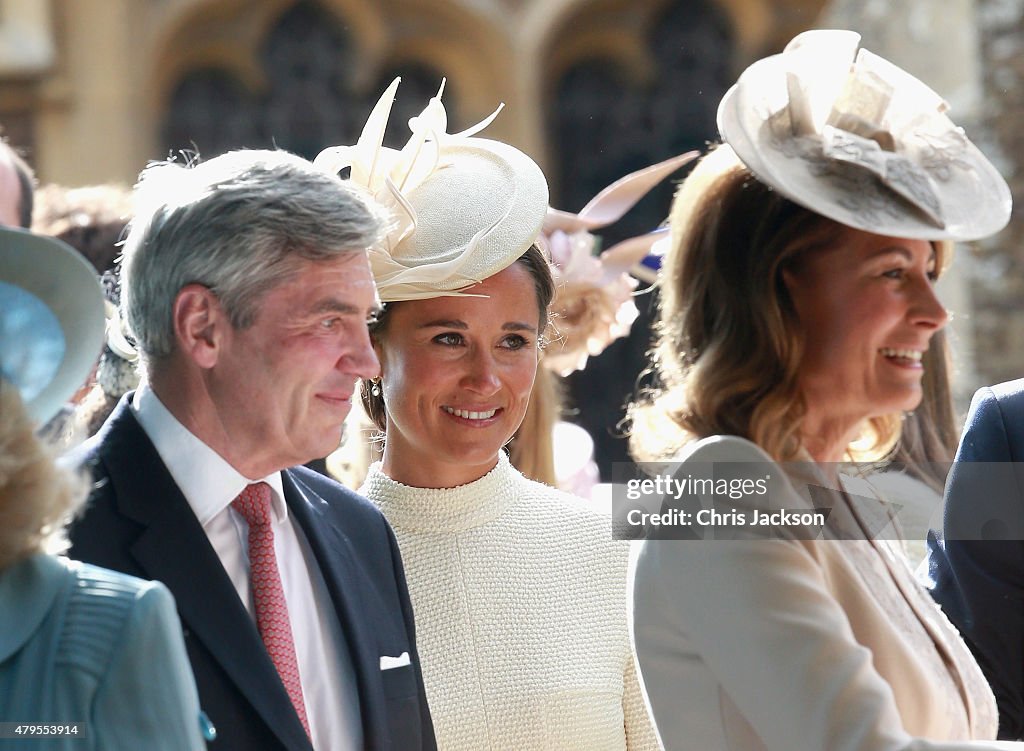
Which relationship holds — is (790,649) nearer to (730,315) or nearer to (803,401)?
(803,401)

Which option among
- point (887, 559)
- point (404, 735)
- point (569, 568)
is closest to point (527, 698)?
point (569, 568)

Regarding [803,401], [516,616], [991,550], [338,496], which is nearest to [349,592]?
[338,496]

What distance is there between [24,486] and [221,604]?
1.79 feet

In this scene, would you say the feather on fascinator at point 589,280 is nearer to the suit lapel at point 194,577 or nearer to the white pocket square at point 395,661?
the white pocket square at point 395,661

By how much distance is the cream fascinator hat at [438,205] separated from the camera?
3.17 meters

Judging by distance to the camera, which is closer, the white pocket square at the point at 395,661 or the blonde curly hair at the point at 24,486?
the blonde curly hair at the point at 24,486

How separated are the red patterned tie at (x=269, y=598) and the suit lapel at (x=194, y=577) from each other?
2.2 inches

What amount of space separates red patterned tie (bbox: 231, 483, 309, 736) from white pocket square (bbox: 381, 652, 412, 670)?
16 cm

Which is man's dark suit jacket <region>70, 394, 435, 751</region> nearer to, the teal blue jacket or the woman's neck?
the teal blue jacket

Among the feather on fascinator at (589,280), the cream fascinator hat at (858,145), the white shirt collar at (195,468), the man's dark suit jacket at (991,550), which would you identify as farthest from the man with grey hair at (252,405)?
the feather on fascinator at (589,280)

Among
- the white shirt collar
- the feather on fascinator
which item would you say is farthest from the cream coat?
the feather on fascinator

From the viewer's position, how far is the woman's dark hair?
3297mm

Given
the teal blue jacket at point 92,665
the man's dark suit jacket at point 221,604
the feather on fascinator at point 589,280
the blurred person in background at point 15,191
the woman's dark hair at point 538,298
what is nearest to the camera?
the teal blue jacket at point 92,665

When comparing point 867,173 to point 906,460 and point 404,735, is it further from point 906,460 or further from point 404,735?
point 906,460
